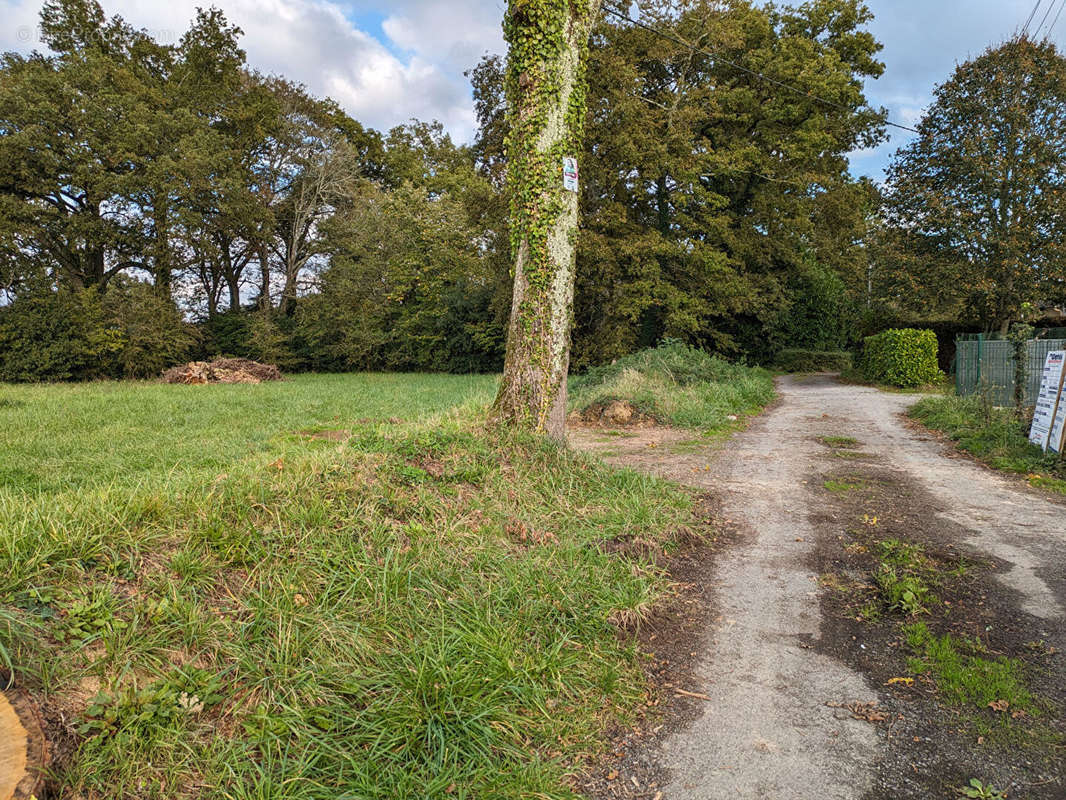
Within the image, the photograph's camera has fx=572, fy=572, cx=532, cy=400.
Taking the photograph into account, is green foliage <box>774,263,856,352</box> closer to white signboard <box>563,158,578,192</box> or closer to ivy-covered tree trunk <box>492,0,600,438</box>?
white signboard <box>563,158,578,192</box>

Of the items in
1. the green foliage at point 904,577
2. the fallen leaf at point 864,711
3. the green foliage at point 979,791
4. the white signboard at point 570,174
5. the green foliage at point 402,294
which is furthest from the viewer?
the green foliage at point 402,294

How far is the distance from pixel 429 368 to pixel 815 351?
709 inches

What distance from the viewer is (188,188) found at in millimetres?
21406

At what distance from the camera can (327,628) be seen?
95.5 inches

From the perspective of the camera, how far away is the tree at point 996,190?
15.1 meters

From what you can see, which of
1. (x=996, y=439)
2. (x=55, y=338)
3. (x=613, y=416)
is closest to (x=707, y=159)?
(x=613, y=416)

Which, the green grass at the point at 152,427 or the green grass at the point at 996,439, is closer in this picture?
the green grass at the point at 152,427

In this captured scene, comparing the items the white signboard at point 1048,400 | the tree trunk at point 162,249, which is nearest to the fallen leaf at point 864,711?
the white signboard at point 1048,400

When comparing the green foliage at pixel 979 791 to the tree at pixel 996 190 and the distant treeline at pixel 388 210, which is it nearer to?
the distant treeline at pixel 388 210

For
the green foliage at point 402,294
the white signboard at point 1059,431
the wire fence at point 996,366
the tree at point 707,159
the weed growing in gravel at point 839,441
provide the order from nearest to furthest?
the white signboard at point 1059,431 → the weed growing in gravel at point 839,441 → the wire fence at point 996,366 → the tree at point 707,159 → the green foliage at point 402,294

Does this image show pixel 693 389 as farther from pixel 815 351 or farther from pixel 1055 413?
pixel 815 351

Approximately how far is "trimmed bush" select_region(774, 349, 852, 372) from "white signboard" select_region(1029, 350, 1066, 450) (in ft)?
66.1

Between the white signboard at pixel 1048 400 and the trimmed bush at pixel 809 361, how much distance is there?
20146 millimetres

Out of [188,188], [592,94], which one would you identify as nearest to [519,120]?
[592,94]
